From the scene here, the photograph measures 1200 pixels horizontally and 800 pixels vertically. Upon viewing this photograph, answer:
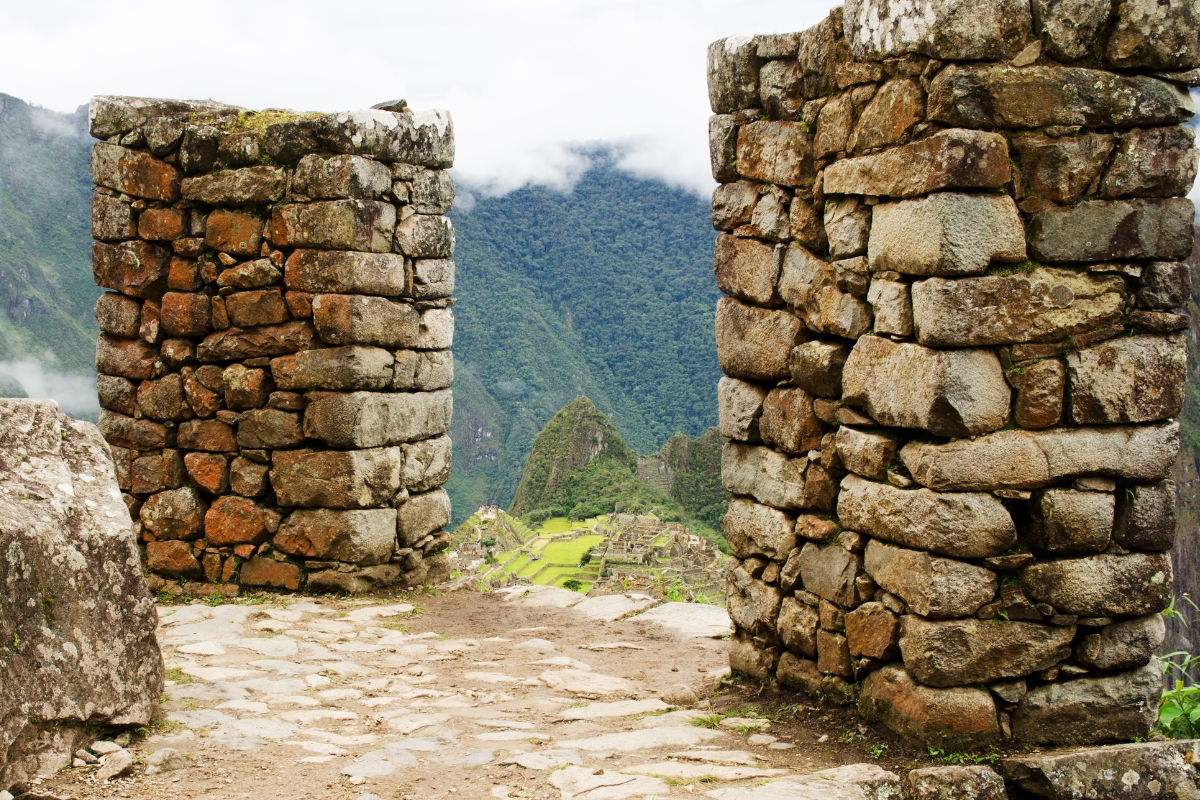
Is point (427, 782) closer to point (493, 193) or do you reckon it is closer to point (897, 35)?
point (897, 35)

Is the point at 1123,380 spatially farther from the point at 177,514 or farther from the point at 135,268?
the point at 135,268

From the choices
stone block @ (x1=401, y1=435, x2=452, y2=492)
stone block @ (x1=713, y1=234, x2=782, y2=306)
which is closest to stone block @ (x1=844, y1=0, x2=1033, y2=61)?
stone block @ (x1=713, y1=234, x2=782, y2=306)

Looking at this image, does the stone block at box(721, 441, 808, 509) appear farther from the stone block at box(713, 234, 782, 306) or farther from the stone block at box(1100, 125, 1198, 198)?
the stone block at box(1100, 125, 1198, 198)

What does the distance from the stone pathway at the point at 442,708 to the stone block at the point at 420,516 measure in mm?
535

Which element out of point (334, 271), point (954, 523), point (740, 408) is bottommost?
point (954, 523)

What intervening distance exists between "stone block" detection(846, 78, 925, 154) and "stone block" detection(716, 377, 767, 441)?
133 centimetres

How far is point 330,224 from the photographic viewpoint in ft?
25.3

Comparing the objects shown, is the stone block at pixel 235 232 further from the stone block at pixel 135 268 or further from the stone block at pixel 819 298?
the stone block at pixel 819 298

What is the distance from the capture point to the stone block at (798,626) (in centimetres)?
504

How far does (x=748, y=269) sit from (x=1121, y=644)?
234 cm

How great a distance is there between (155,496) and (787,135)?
559 centimetres

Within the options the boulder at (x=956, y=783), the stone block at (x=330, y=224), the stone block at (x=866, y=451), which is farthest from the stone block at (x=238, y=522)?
the boulder at (x=956, y=783)

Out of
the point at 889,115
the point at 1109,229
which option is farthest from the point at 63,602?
the point at 1109,229

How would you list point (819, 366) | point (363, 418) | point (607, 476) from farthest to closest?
point (607, 476)
point (363, 418)
point (819, 366)
